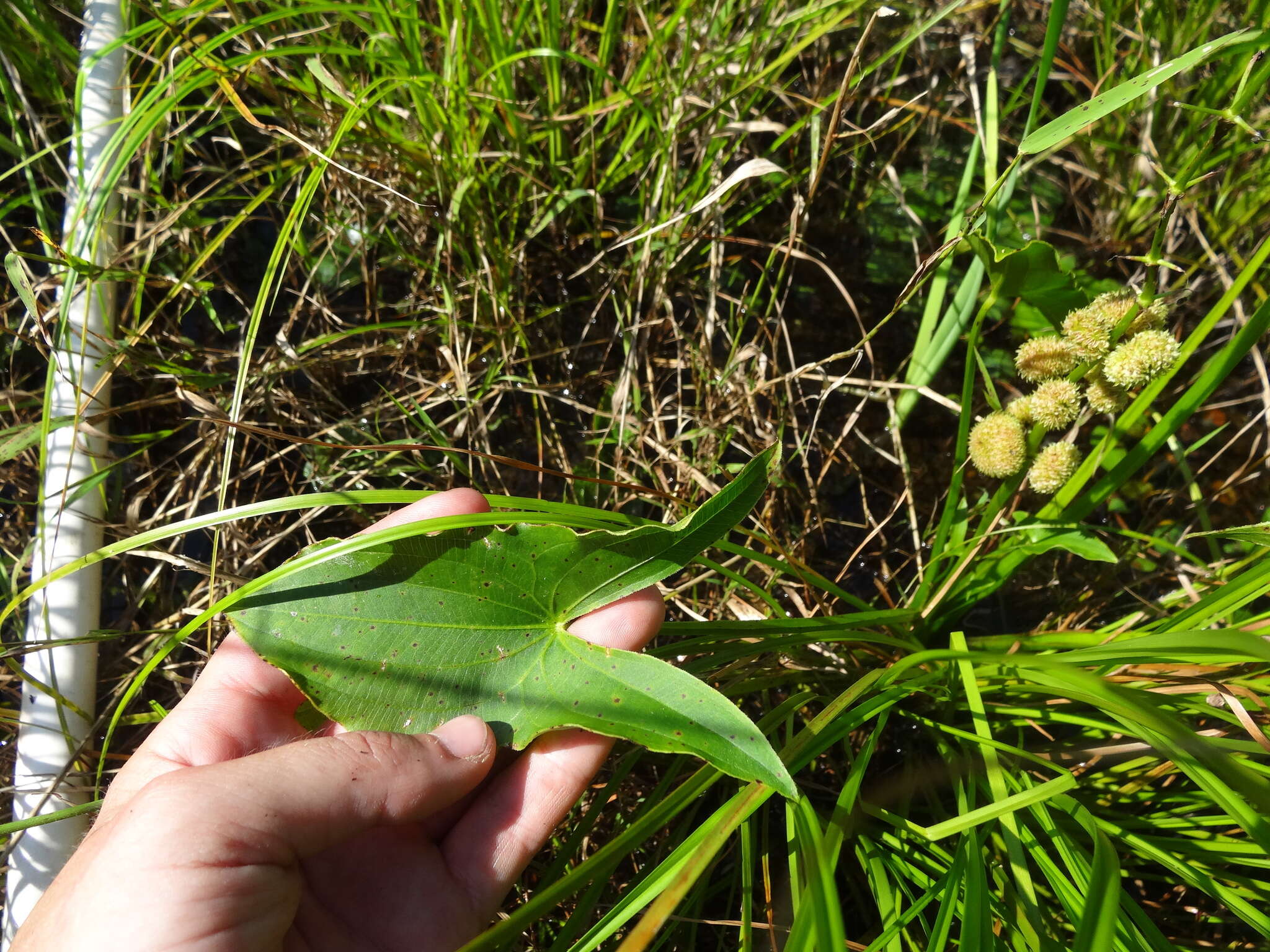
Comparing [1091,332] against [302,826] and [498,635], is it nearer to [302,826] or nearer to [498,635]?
[498,635]

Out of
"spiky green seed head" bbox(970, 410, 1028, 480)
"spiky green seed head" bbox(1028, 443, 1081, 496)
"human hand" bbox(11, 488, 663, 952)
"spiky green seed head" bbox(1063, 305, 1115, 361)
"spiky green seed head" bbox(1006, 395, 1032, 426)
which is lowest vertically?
"human hand" bbox(11, 488, 663, 952)

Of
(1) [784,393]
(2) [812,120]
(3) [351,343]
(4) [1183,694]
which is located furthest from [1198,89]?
(3) [351,343]

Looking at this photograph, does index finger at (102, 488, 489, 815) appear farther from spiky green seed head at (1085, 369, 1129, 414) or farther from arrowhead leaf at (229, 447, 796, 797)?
spiky green seed head at (1085, 369, 1129, 414)

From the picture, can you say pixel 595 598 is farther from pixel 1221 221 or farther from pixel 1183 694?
pixel 1221 221

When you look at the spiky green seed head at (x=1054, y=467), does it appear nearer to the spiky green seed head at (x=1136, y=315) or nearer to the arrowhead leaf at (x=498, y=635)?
the spiky green seed head at (x=1136, y=315)

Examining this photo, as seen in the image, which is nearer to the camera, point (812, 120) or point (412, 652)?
point (412, 652)

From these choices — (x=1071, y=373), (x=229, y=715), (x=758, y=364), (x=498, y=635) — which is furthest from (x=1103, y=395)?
(x=229, y=715)

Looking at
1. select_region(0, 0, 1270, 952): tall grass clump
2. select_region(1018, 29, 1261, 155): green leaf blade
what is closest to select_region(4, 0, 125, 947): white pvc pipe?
select_region(0, 0, 1270, 952): tall grass clump
